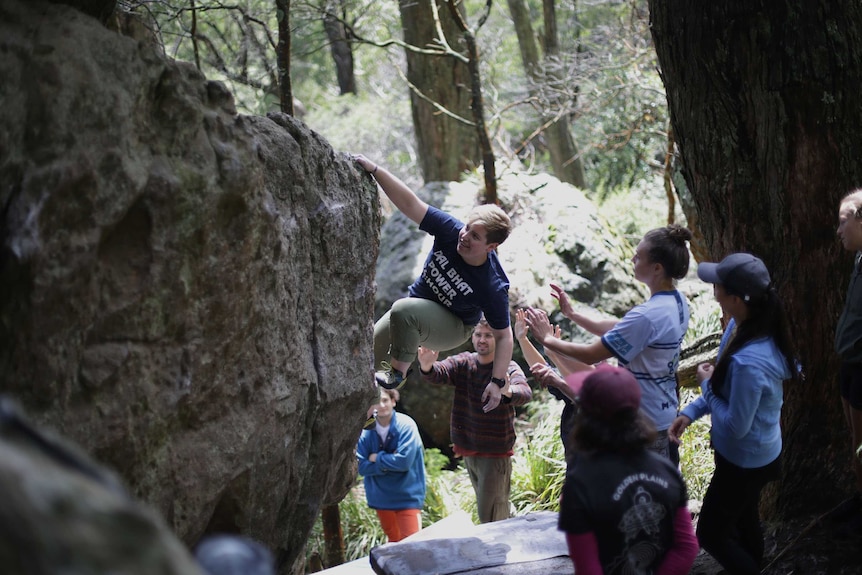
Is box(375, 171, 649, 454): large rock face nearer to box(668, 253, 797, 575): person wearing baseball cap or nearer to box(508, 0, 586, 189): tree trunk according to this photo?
box(668, 253, 797, 575): person wearing baseball cap

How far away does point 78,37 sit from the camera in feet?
9.61

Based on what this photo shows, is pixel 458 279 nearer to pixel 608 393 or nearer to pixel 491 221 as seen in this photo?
pixel 491 221

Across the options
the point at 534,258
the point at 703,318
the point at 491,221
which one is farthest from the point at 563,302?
the point at 703,318

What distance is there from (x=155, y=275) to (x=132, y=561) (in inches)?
77.8

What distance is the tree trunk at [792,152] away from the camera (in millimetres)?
4574

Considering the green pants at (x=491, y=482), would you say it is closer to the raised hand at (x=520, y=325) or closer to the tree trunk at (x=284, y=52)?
the raised hand at (x=520, y=325)

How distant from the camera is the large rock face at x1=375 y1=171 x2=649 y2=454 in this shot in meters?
8.87

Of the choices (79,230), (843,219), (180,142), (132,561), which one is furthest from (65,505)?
(843,219)

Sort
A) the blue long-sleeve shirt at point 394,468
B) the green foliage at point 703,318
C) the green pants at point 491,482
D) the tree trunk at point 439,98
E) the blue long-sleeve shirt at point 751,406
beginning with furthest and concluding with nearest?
the tree trunk at point 439,98 < the green foliage at point 703,318 < the blue long-sleeve shirt at point 394,468 < the green pants at point 491,482 < the blue long-sleeve shirt at point 751,406

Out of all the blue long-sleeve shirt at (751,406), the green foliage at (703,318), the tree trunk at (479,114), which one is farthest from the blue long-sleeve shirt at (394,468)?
the tree trunk at (479,114)

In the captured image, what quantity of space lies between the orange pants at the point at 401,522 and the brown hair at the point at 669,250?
3.38 meters

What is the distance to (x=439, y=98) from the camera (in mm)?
10727

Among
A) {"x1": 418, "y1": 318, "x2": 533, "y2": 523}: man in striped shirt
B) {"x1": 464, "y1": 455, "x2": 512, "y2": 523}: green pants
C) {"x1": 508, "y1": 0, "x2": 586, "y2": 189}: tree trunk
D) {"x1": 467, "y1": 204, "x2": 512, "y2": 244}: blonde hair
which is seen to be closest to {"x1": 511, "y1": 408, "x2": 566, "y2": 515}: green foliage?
{"x1": 464, "y1": 455, "x2": 512, "y2": 523}: green pants

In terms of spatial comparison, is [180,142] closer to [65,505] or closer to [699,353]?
[65,505]
